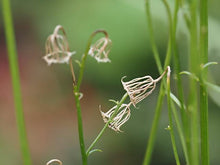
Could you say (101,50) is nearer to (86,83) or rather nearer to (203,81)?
(203,81)

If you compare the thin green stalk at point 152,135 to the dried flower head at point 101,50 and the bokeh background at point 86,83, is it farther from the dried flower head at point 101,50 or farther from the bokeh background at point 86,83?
the bokeh background at point 86,83

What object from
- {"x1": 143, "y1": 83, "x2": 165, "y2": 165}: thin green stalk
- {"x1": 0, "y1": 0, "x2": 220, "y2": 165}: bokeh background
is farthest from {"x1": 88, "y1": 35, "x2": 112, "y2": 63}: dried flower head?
{"x1": 0, "y1": 0, "x2": 220, "y2": 165}: bokeh background

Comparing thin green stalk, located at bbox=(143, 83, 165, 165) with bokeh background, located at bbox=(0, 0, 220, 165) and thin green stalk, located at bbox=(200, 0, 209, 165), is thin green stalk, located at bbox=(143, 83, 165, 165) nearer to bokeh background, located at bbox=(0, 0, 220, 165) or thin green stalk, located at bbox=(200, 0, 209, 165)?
thin green stalk, located at bbox=(200, 0, 209, 165)

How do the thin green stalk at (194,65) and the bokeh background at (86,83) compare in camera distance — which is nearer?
the thin green stalk at (194,65)

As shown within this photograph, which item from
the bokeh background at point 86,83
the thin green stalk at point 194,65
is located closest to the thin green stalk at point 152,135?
the thin green stalk at point 194,65

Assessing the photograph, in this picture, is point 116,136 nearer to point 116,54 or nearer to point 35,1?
point 116,54

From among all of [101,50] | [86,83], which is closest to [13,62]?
[101,50]

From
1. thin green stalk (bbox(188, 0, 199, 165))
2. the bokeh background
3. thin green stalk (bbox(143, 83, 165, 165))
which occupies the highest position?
thin green stalk (bbox(188, 0, 199, 165))

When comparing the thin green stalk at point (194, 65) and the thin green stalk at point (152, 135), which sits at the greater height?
the thin green stalk at point (194, 65)
